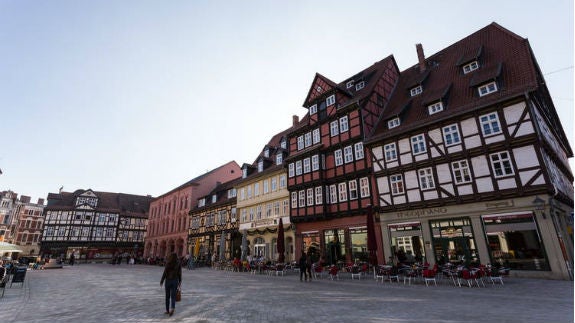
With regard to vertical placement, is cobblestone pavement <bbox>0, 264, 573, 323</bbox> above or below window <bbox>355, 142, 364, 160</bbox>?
below

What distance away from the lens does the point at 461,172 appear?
58.6 ft

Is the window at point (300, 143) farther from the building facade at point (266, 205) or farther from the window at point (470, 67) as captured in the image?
the window at point (470, 67)

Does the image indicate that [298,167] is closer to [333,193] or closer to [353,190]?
[333,193]

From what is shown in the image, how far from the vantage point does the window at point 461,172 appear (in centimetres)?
1762

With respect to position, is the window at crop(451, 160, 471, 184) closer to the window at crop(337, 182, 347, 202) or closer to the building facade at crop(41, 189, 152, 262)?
the window at crop(337, 182, 347, 202)

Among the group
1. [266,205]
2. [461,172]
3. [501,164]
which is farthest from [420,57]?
[266,205]

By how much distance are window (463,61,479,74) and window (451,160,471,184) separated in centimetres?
758

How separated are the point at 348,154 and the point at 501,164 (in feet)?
34.5

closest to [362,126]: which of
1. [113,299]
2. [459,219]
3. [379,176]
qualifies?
[379,176]

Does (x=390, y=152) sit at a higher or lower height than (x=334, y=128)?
lower

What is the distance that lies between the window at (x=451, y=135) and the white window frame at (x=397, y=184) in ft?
12.5

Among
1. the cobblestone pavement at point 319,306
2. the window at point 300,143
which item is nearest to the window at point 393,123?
the window at point 300,143

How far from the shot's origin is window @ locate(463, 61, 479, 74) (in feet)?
67.9

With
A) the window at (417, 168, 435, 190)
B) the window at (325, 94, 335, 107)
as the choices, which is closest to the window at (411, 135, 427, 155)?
the window at (417, 168, 435, 190)
